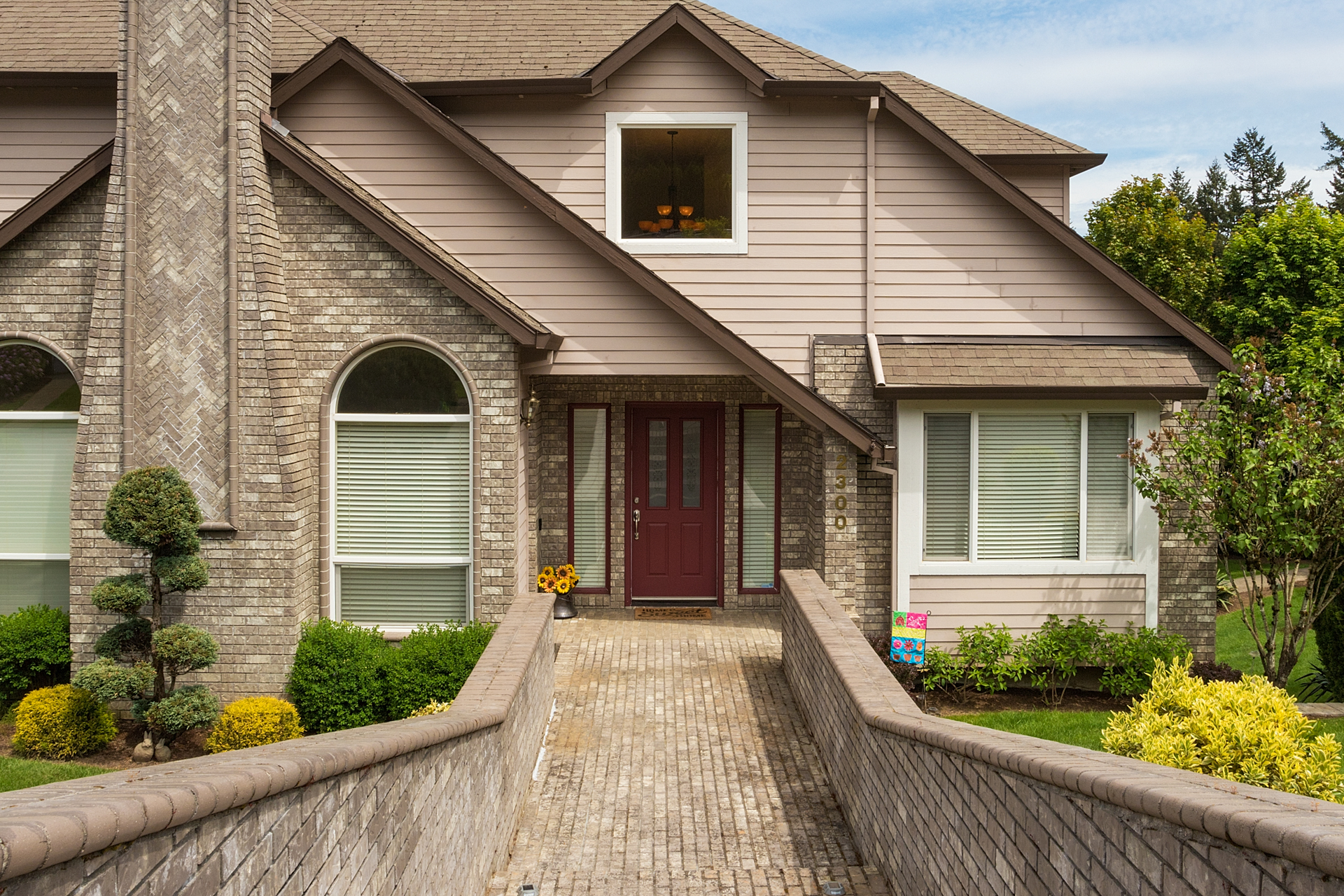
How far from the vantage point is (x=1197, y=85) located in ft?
253

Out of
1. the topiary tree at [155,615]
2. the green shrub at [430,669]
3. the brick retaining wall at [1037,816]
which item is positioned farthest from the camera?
the green shrub at [430,669]

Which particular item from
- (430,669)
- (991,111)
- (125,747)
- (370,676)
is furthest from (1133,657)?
(125,747)

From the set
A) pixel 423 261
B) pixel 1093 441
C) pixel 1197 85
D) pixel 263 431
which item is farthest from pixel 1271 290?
pixel 1197 85

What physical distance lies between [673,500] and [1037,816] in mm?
8769

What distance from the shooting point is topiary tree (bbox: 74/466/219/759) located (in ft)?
27.7

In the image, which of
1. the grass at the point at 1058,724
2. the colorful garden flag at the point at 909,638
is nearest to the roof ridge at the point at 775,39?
the colorful garden flag at the point at 909,638

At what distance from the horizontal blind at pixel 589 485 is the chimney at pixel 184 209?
4.29m

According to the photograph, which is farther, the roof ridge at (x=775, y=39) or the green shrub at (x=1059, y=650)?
the roof ridge at (x=775, y=39)

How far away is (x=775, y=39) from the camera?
489 inches

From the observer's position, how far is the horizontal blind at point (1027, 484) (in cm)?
1066

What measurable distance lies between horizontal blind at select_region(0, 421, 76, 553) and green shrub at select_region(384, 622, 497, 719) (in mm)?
3754

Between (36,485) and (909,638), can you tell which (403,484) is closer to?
(36,485)

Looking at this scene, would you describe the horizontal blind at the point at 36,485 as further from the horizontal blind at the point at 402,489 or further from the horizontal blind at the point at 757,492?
the horizontal blind at the point at 757,492

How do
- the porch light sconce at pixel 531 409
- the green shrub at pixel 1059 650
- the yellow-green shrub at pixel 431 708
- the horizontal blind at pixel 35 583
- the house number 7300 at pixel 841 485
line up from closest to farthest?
the yellow-green shrub at pixel 431 708
the horizontal blind at pixel 35 583
the green shrub at pixel 1059 650
the porch light sconce at pixel 531 409
the house number 7300 at pixel 841 485
